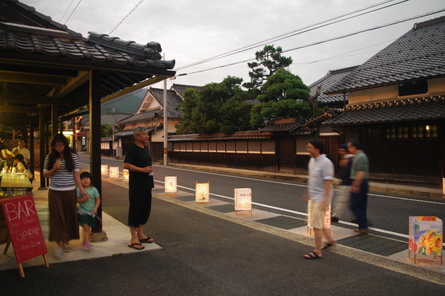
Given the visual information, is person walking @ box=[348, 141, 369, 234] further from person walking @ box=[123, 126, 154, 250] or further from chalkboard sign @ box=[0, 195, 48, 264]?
chalkboard sign @ box=[0, 195, 48, 264]

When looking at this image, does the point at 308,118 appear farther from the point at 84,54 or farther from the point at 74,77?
the point at 84,54

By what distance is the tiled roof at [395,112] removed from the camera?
1252 cm

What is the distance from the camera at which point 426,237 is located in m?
4.74

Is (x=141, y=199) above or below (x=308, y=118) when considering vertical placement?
below

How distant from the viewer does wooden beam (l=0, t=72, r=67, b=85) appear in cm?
679

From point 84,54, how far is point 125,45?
83 centimetres

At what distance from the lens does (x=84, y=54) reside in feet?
15.7

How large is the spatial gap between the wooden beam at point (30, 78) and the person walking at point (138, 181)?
10.7 feet

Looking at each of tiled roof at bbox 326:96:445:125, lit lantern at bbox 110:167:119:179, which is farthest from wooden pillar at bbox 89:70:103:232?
lit lantern at bbox 110:167:119:179

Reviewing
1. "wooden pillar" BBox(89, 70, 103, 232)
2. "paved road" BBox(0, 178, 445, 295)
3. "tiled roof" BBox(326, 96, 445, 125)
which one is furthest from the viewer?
"tiled roof" BBox(326, 96, 445, 125)

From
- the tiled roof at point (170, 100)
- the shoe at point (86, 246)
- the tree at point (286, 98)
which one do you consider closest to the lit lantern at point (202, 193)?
the shoe at point (86, 246)

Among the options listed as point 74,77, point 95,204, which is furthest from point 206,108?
point 95,204

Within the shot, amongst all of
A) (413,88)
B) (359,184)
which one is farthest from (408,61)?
(359,184)

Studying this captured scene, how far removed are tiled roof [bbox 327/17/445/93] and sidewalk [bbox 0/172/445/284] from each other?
10.1m
